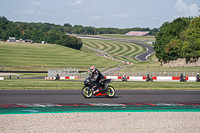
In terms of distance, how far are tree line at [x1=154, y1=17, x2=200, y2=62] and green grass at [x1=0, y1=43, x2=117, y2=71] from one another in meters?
29.7

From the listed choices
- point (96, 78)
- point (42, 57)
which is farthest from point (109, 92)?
point (42, 57)

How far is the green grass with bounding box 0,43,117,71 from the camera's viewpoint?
105 metres

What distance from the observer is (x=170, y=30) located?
90.8 metres

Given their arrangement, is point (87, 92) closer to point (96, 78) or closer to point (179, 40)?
point (96, 78)

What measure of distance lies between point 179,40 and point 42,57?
5608 cm

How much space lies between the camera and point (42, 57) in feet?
403

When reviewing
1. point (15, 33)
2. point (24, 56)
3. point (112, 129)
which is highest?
point (15, 33)

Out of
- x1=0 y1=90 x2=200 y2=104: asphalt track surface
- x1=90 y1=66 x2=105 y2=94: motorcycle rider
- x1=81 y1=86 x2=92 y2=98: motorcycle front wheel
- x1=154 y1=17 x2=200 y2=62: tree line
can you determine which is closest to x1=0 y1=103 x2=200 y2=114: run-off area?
x1=0 y1=90 x2=200 y2=104: asphalt track surface

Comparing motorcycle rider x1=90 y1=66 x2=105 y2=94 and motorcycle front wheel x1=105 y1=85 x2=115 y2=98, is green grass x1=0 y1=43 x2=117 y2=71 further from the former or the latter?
motorcycle rider x1=90 y1=66 x2=105 y2=94

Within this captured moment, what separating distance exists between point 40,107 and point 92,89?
4.69 m

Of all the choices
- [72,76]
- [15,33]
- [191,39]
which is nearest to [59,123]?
[72,76]

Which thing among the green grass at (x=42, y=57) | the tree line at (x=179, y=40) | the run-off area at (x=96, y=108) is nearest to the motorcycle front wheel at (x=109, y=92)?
the run-off area at (x=96, y=108)

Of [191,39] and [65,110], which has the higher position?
[191,39]

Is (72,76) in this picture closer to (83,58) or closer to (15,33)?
(83,58)
